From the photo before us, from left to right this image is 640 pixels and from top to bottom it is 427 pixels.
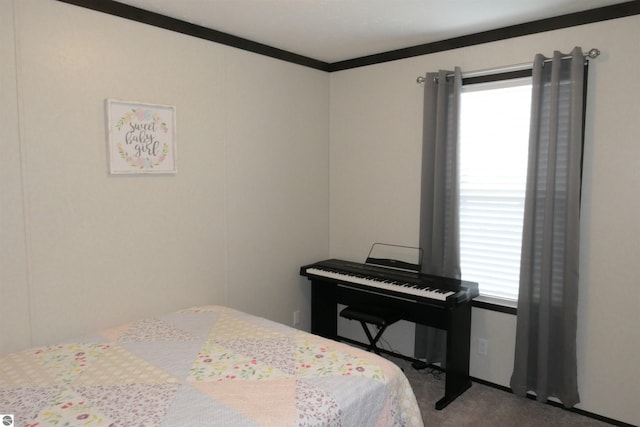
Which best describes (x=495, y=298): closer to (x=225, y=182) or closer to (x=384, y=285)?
(x=384, y=285)

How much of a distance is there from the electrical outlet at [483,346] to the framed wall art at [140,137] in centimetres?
241

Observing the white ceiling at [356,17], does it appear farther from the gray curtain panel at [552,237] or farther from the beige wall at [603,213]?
the gray curtain panel at [552,237]

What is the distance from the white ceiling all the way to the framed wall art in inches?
23.5

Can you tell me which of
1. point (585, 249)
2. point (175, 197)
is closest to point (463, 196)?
point (585, 249)

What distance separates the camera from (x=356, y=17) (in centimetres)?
290

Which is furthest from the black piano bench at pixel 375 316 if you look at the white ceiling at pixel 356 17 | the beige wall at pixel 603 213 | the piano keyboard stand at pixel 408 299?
the white ceiling at pixel 356 17

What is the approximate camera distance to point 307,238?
3945mm

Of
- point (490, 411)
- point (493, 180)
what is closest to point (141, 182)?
point (493, 180)

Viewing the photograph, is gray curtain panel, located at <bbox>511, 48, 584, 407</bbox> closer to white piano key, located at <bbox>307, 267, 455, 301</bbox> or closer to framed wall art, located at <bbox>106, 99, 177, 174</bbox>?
white piano key, located at <bbox>307, 267, 455, 301</bbox>

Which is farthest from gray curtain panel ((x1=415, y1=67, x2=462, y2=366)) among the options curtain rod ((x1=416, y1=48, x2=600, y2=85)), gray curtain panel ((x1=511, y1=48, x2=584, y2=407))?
gray curtain panel ((x1=511, y1=48, x2=584, y2=407))

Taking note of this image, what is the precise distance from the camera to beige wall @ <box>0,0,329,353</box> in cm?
236

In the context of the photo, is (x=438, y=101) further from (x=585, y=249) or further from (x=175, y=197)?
(x=175, y=197)

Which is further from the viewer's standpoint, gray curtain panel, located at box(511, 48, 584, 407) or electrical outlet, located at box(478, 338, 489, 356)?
electrical outlet, located at box(478, 338, 489, 356)

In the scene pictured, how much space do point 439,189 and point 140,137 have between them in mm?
2032
